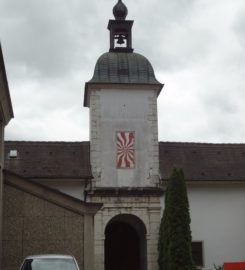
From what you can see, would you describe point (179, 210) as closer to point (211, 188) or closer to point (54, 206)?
point (211, 188)

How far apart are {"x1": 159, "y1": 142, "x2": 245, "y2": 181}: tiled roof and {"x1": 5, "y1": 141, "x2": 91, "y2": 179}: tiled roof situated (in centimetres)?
362

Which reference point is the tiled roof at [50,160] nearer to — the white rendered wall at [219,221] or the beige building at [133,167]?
the beige building at [133,167]

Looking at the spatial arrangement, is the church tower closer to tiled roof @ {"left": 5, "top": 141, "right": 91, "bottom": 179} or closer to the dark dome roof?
the dark dome roof

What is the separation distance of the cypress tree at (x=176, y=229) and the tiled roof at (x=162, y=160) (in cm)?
224

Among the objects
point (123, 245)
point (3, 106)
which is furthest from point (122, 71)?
point (3, 106)

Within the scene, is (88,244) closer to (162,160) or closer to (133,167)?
(133,167)

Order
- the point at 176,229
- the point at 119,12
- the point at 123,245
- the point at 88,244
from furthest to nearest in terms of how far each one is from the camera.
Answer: the point at 123,245
the point at 119,12
the point at 176,229
the point at 88,244

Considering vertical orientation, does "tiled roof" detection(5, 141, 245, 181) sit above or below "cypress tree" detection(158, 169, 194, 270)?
above

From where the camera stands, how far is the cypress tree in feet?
77.0

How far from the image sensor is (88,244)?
18422 millimetres

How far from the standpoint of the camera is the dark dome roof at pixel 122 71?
2747cm

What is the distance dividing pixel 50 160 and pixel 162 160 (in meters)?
5.07

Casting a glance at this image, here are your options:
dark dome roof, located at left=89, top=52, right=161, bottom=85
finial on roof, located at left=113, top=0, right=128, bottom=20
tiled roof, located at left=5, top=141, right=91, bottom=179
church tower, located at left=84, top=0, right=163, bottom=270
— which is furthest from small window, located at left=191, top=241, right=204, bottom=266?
finial on roof, located at left=113, top=0, right=128, bottom=20

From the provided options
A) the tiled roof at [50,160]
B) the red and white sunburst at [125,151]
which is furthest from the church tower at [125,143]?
the tiled roof at [50,160]
